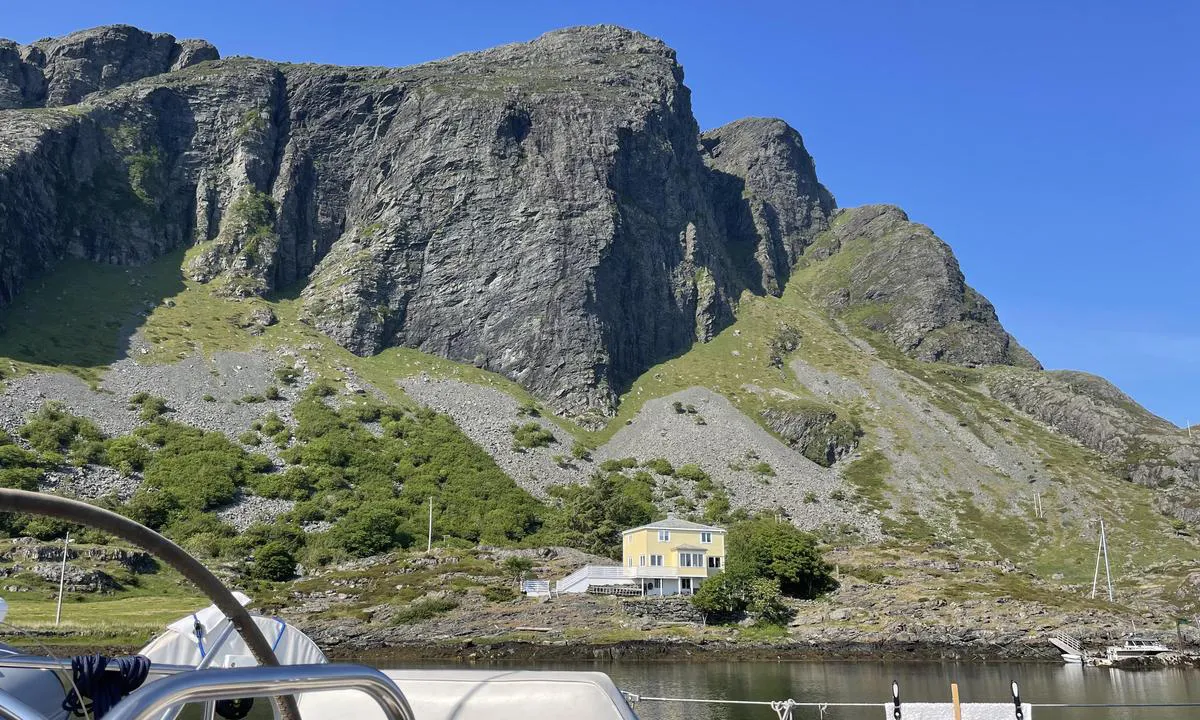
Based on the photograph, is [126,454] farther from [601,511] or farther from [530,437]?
[601,511]

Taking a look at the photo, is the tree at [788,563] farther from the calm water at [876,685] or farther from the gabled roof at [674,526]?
the calm water at [876,685]

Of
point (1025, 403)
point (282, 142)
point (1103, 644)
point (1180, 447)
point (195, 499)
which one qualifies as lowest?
point (1103, 644)

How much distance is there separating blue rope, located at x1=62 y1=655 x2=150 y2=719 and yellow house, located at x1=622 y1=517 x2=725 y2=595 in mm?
67313

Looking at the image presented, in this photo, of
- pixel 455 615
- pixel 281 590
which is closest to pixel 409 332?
pixel 281 590

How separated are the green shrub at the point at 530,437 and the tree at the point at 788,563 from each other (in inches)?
1678

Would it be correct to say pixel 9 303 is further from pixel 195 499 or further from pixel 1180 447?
pixel 1180 447

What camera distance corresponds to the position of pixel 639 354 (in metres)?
139

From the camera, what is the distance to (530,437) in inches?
4259

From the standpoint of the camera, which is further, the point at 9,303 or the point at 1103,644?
the point at 9,303

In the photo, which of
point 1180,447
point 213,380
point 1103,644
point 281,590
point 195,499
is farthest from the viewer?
point 1180,447

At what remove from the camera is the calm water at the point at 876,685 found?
31391 millimetres

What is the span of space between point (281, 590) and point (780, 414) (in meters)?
80.3

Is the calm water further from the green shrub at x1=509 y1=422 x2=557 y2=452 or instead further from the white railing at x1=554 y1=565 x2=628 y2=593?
the green shrub at x1=509 y1=422 x2=557 y2=452

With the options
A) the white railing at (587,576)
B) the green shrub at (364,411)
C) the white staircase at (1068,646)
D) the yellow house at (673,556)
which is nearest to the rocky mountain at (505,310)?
the green shrub at (364,411)
